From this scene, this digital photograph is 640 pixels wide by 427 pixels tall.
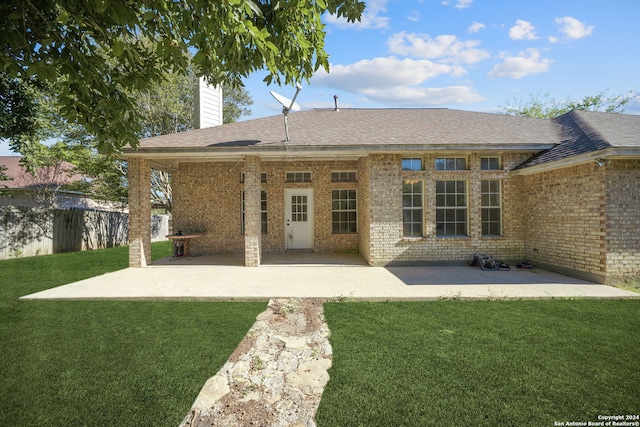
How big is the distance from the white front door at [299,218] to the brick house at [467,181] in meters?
1.43

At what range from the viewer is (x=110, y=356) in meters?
3.36

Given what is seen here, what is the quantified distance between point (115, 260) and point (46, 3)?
30.7 ft

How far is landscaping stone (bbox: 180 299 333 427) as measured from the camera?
2400mm

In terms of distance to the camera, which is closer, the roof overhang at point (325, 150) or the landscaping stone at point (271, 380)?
the landscaping stone at point (271, 380)

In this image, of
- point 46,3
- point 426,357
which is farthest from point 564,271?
point 46,3

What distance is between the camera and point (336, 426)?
2256 mm

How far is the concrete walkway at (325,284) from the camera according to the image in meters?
5.65

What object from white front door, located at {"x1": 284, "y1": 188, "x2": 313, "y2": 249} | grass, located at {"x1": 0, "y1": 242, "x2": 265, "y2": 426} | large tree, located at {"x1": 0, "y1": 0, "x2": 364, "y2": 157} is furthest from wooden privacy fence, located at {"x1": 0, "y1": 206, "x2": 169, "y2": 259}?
large tree, located at {"x1": 0, "y1": 0, "x2": 364, "y2": 157}

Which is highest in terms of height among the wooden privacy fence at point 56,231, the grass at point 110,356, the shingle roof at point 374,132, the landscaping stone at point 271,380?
the shingle roof at point 374,132

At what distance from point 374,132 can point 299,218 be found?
4.40m

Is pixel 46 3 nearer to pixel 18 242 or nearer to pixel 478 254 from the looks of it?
pixel 478 254

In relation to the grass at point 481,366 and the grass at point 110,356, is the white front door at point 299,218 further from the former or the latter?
the grass at point 481,366

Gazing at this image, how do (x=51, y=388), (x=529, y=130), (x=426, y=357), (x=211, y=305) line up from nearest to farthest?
(x=51, y=388) < (x=426, y=357) < (x=211, y=305) < (x=529, y=130)

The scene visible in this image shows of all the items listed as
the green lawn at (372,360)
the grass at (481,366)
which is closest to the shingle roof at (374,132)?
the green lawn at (372,360)
